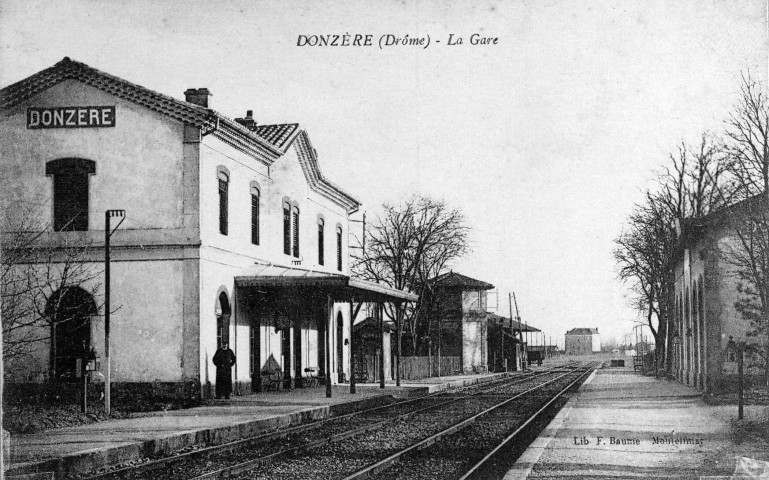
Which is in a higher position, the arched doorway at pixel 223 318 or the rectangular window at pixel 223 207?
the rectangular window at pixel 223 207

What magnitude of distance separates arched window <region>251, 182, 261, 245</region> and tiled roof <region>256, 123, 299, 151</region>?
147cm

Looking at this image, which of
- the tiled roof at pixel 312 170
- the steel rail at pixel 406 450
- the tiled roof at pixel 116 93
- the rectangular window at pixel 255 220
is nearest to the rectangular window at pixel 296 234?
the tiled roof at pixel 312 170

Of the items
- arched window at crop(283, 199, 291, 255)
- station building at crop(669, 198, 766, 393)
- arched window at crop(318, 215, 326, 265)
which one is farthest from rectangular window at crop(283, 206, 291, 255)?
station building at crop(669, 198, 766, 393)

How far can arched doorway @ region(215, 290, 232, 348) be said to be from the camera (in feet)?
68.8

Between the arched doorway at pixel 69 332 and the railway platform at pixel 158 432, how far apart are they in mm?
3476

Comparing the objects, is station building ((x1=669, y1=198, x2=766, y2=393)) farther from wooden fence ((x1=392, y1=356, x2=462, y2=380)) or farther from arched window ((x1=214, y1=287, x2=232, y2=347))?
wooden fence ((x1=392, y1=356, x2=462, y2=380))

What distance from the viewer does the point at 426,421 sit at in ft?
57.5

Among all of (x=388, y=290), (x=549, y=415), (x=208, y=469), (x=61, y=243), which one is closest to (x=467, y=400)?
(x=388, y=290)

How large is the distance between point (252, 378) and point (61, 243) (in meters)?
6.40

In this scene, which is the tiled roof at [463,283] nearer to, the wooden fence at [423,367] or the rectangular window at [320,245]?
the wooden fence at [423,367]

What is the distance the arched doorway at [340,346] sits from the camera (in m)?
31.1

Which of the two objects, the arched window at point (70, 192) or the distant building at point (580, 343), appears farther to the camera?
the distant building at point (580, 343)

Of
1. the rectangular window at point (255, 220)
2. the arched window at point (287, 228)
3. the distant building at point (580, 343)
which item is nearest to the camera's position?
the rectangular window at point (255, 220)

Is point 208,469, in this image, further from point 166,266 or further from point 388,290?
point 388,290
